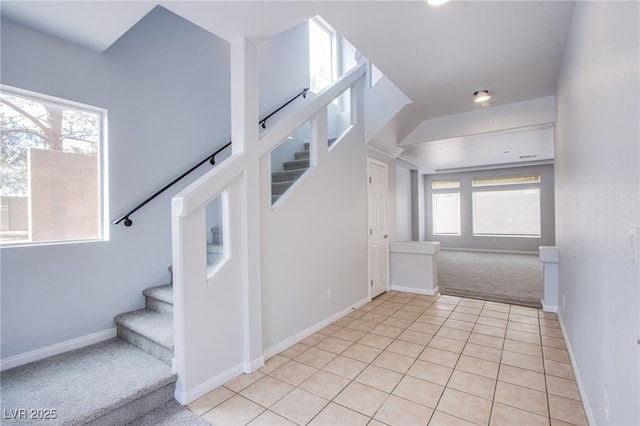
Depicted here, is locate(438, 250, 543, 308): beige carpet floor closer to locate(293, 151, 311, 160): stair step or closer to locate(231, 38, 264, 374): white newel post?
locate(293, 151, 311, 160): stair step

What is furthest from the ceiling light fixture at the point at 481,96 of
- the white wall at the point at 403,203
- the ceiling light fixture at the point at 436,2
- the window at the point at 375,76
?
the white wall at the point at 403,203

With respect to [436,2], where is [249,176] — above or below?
below

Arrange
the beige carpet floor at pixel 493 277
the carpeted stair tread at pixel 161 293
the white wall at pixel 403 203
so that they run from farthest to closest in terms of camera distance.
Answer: the white wall at pixel 403 203
the beige carpet floor at pixel 493 277
the carpeted stair tread at pixel 161 293

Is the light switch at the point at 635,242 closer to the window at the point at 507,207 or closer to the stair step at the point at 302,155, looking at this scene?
the stair step at the point at 302,155

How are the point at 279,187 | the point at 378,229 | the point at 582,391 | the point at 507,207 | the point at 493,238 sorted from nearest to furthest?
1. the point at 582,391
2. the point at 279,187
3. the point at 378,229
4. the point at 507,207
5. the point at 493,238

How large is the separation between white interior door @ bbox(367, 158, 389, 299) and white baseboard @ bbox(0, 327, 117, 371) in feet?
10.8

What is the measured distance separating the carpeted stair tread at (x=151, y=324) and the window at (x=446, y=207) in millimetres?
9557

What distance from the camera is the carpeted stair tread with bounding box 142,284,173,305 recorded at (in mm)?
2676

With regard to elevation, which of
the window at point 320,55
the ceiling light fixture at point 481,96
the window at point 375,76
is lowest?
the ceiling light fixture at point 481,96

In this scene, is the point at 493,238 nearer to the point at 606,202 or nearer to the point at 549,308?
the point at 549,308

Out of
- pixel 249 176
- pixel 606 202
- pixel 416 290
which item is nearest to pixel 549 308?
pixel 416 290

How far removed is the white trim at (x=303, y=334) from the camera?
2821 millimetres

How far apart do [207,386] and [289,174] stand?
6.77 feet

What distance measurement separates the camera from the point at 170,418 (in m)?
1.94
